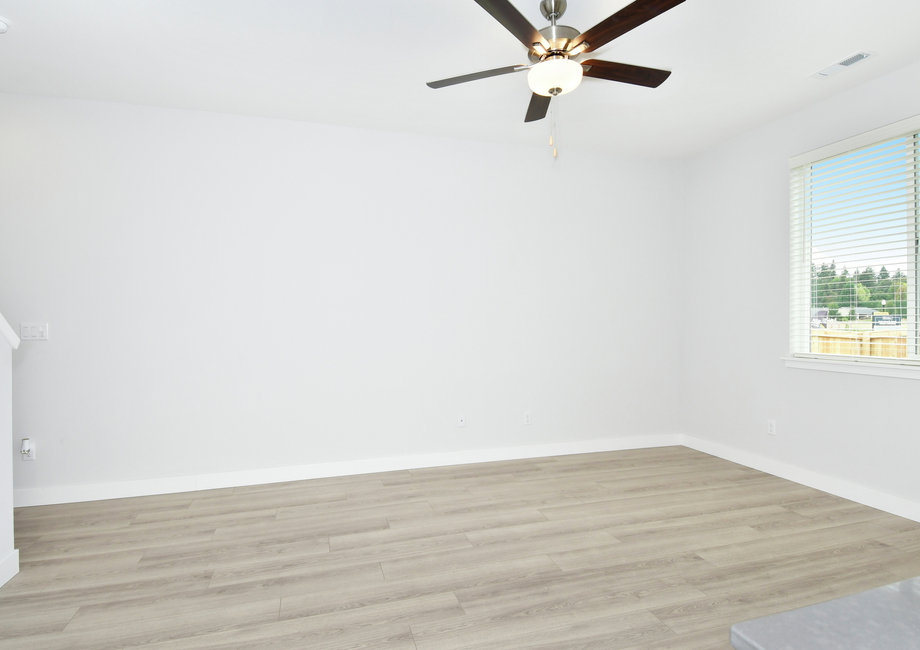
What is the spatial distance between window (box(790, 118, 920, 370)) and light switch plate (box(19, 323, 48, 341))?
5204 millimetres

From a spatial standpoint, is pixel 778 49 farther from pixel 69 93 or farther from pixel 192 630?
pixel 69 93

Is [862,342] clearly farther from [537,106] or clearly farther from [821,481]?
[537,106]

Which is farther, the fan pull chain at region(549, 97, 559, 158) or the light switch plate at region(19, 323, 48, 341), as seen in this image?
the fan pull chain at region(549, 97, 559, 158)

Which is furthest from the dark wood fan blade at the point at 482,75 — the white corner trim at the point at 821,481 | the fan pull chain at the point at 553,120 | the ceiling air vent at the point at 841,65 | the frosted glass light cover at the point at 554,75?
the white corner trim at the point at 821,481

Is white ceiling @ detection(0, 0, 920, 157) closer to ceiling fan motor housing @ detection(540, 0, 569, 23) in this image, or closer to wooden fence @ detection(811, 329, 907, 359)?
ceiling fan motor housing @ detection(540, 0, 569, 23)

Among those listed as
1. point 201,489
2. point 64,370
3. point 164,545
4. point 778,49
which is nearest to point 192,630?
point 164,545

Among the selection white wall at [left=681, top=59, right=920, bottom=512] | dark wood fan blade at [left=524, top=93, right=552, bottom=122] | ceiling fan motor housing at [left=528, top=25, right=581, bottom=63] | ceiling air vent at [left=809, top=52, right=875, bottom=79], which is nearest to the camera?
ceiling fan motor housing at [left=528, top=25, right=581, bottom=63]

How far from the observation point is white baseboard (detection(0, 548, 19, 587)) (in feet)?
7.32

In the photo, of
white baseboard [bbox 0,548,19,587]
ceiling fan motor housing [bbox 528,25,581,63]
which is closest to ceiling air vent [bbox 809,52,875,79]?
ceiling fan motor housing [bbox 528,25,581,63]

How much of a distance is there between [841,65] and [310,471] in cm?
433

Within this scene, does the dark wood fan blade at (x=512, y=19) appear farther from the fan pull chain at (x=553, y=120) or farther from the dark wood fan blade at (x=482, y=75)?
the fan pull chain at (x=553, y=120)

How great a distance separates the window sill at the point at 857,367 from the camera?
9.77 feet

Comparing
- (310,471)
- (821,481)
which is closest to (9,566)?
(310,471)

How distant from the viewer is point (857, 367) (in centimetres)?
325
